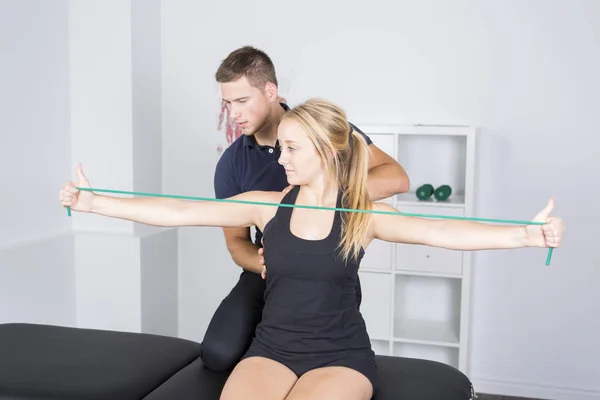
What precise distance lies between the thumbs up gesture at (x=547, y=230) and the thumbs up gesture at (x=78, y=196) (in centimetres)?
108

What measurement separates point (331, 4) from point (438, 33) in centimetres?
52

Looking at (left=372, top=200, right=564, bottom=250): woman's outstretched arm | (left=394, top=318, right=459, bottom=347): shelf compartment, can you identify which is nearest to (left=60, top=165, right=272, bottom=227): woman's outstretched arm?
(left=372, top=200, right=564, bottom=250): woman's outstretched arm

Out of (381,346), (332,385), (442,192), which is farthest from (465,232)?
(381,346)

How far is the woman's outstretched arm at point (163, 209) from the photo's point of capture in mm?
1759

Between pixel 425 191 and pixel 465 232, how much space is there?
1.34 meters

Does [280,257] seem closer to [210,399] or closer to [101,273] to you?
[210,399]

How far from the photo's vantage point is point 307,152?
1.74m

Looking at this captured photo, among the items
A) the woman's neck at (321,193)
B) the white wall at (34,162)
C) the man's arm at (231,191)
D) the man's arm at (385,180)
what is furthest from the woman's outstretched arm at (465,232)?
the white wall at (34,162)

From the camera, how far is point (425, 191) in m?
2.98

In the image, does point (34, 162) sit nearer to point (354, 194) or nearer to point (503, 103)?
point (354, 194)

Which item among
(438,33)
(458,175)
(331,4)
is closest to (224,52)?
(331,4)

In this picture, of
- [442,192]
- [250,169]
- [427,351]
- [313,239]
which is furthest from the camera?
[427,351]

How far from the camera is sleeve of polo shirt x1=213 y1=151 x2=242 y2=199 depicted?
234cm

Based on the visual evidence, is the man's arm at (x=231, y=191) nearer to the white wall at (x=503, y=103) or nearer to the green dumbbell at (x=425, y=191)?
the green dumbbell at (x=425, y=191)
